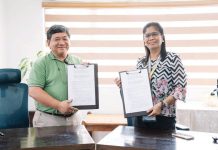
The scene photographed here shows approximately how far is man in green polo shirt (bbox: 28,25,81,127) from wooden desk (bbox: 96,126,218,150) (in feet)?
1.96

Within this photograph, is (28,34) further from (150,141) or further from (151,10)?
(150,141)

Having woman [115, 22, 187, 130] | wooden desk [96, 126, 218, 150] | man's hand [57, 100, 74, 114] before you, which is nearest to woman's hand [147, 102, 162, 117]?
woman [115, 22, 187, 130]

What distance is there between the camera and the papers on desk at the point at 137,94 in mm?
2166

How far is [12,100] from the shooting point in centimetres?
277

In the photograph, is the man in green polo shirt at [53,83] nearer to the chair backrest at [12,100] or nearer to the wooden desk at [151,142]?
the chair backrest at [12,100]

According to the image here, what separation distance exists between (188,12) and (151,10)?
52 cm

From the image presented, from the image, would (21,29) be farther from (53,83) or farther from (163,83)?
(163,83)

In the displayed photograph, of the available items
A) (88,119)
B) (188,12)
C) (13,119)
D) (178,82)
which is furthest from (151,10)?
(13,119)

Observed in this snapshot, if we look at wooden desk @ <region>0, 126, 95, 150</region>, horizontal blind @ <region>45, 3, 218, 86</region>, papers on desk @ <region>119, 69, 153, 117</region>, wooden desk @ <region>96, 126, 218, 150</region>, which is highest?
horizontal blind @ <region>45, 3, 218, 86</region>

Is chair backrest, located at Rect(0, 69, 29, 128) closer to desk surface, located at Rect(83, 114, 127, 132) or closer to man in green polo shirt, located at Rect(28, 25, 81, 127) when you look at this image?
man in green polo shirt, located at Rect(28, 25, 81, 127)

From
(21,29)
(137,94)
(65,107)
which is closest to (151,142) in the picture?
(137,94)

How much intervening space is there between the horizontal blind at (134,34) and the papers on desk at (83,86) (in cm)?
193

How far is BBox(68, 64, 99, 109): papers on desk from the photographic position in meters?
2.36

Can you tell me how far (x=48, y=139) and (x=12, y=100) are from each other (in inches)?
40.4
